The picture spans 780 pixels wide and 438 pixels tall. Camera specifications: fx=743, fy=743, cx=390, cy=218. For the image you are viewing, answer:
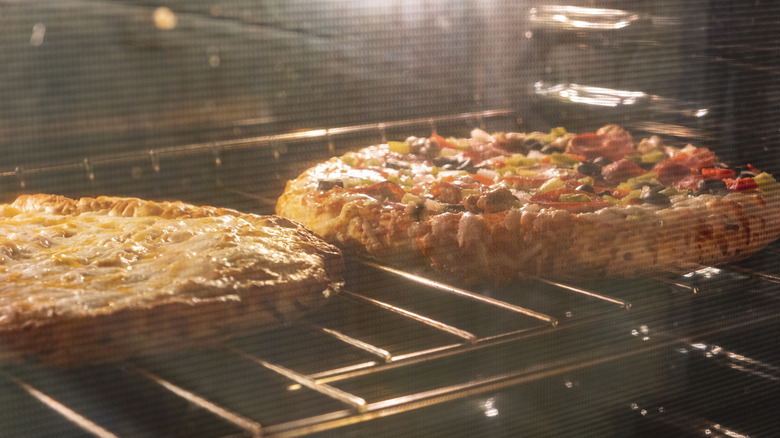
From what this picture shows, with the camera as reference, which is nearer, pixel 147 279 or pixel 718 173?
pixel 147 279

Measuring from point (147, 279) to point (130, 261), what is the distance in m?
0.09

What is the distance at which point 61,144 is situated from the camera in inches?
97.0

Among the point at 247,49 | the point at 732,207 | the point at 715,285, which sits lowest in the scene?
the point at 715,285

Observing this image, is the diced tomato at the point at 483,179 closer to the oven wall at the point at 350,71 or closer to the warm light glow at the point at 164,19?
the oven wall at the point at 350,71

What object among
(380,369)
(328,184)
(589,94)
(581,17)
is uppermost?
(581,17)

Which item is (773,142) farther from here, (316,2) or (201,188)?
(201,188)

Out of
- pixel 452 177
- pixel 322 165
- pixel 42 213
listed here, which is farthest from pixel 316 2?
pixel 42 213

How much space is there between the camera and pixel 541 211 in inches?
56.8

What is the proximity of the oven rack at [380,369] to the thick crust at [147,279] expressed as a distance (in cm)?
4

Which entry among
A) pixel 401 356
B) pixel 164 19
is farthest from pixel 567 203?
pixel 164 19

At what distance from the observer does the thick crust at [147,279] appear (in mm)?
1026

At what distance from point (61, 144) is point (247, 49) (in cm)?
71

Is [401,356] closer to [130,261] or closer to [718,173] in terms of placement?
[130,261]

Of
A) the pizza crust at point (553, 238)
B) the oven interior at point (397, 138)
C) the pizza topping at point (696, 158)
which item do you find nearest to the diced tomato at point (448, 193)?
the pizza crust at point (553, 238)
